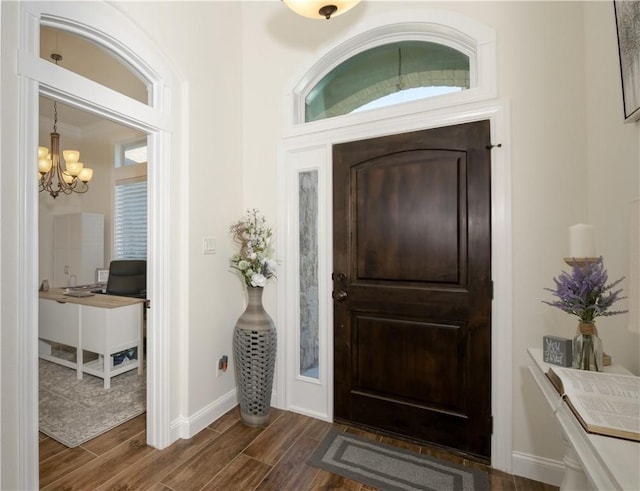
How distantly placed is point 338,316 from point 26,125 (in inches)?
80.3

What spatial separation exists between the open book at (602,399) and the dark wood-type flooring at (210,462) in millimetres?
1073

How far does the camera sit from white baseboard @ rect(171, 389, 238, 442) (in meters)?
2.14

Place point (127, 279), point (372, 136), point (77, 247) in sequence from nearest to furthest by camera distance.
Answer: point (372, 136) < point (127, 279) < point (77, 247)

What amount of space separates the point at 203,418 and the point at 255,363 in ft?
1.83

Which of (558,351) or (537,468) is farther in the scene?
(537,468)

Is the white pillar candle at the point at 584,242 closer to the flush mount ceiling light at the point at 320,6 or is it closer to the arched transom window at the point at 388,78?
the arched transom window at the point at 388,78

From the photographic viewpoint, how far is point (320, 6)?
66.6 inches

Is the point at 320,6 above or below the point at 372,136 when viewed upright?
above

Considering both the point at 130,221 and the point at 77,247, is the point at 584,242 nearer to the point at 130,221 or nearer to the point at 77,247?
the point at 130,221

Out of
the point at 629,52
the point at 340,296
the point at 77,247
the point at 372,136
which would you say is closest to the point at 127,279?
the point at 77,247

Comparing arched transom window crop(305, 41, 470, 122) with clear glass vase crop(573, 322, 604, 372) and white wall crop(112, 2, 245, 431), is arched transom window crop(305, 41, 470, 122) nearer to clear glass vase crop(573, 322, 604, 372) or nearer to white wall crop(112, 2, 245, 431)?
white wall crop(112, 2, 245, 431)

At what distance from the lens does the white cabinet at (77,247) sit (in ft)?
15.7

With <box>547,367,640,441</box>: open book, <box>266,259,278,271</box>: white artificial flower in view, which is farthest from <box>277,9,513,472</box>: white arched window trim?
<box>547,367,640,441</box>: open book

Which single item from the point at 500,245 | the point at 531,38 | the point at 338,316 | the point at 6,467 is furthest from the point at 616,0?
the point at 6,467
